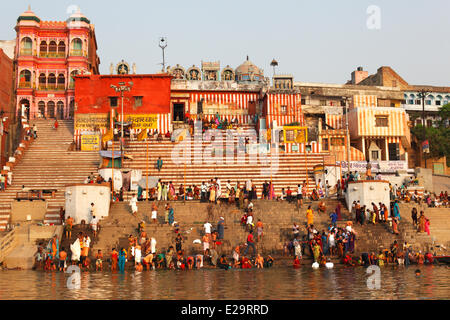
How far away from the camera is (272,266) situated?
22.9 m

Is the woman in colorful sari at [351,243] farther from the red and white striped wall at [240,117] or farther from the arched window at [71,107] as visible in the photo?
the arched window at [71,107]

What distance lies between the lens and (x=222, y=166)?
37750mm

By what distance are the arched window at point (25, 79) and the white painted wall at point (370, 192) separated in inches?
1381

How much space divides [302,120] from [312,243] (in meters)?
26.3

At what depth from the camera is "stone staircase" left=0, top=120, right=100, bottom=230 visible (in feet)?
103

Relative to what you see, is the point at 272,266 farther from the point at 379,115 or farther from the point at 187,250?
the point at 379,115

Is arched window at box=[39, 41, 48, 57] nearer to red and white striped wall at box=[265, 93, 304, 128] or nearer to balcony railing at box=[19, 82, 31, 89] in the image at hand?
balcony railing at box=[19, 82, 31, 89]

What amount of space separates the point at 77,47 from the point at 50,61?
2792 mm

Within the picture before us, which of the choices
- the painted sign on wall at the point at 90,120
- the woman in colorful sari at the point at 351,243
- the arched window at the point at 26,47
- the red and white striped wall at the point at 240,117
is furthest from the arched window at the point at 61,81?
the woman in colorful sari at the point at 351,243

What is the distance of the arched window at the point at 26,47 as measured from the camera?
52.5 m

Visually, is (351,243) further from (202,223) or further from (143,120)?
(143,120)

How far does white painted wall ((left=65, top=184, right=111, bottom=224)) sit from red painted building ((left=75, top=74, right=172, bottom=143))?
18625mm
